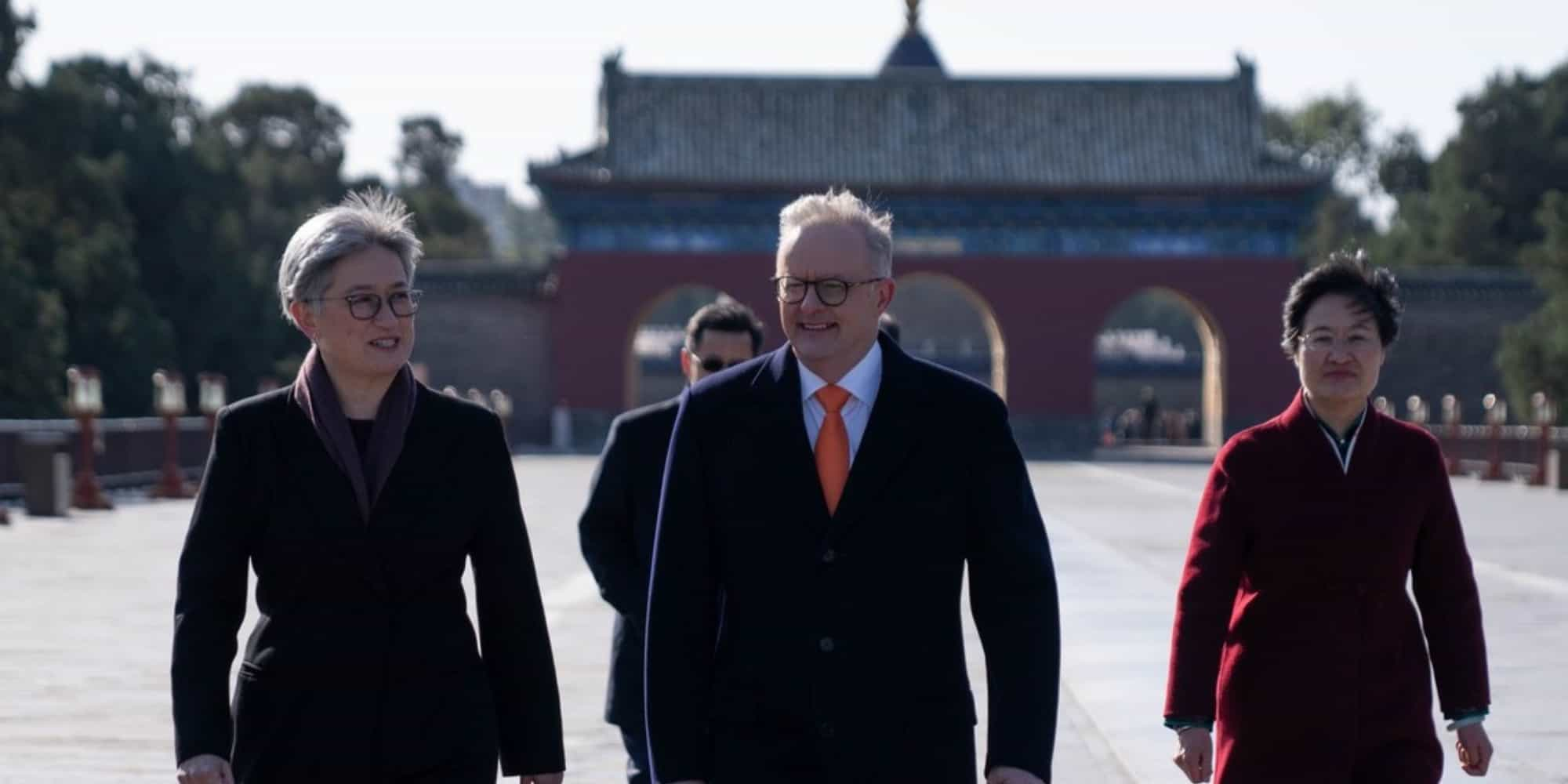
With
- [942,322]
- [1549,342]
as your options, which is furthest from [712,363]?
[942,322]

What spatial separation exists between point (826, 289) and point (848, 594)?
0.48 meters

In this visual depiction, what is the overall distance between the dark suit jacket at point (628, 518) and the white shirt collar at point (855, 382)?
1617mm

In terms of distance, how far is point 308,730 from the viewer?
3.95 metres

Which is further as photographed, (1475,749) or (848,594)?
(1475,749)

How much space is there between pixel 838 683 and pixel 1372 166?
258ft

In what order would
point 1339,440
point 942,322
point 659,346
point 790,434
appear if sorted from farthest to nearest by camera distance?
point 942,322
point 659,346
point 1339,440
point 790,434

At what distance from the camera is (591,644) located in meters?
11.0

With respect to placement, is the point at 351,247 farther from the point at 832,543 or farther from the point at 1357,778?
the point at 1357,778

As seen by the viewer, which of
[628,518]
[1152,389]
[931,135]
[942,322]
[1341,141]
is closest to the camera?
[628,518]

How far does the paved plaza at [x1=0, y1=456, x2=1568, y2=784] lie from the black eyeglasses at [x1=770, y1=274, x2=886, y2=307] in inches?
142

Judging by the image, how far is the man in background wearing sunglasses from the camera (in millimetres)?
5684

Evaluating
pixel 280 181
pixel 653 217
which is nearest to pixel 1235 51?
pixel 653 217

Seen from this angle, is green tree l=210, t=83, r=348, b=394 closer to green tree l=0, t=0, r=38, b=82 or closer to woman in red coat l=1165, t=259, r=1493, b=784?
green tree l=0, t=0, r=38, b=82

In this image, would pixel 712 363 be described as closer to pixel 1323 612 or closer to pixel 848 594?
pixel 1323 612
